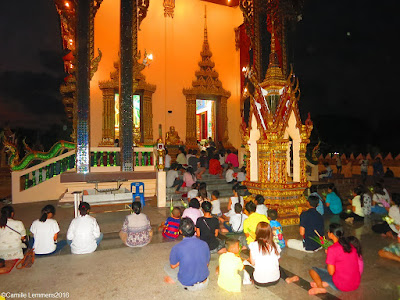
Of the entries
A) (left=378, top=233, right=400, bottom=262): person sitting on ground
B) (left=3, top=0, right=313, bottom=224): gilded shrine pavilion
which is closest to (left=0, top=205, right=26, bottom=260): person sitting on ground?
(left=3, top=0, right=313, bottom=224): gilded shrine pavilion

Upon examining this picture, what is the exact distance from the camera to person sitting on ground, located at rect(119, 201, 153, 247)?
18.6ft

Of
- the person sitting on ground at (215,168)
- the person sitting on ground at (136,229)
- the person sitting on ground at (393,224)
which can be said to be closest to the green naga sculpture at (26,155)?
the person sitting on ground at (215,168)

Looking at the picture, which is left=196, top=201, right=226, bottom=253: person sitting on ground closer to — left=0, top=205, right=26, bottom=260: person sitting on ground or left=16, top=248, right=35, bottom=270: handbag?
left=16, top=248, right=35, bottom=270: handbag

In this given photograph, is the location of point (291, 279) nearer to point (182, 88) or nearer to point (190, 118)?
point (190, 118)

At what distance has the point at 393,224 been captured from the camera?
6.23 metres

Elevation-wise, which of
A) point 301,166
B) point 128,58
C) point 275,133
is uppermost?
point 128,58

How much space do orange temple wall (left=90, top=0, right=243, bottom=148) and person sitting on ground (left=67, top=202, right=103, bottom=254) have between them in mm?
10910

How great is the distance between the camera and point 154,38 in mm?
16938

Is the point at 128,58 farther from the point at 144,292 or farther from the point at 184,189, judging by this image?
the point at 144,292

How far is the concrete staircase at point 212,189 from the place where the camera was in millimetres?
10570

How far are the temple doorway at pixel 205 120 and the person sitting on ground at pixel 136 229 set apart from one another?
13222mm

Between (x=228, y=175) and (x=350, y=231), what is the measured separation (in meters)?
5.53

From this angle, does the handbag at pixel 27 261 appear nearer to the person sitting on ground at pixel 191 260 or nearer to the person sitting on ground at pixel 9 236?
the person sitting on ground at pixel 9 236

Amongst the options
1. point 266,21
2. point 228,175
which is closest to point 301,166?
point 228,175
